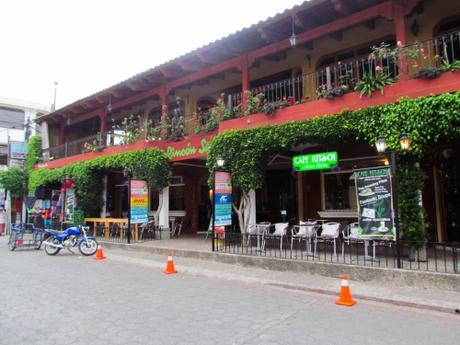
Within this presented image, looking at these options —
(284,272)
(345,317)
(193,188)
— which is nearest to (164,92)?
(193,188)

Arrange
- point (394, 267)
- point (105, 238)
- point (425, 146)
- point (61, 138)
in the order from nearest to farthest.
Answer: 1. point (394, 267)
2. point (425, 146)
3. point (105, 238)
4. point (61, 138)

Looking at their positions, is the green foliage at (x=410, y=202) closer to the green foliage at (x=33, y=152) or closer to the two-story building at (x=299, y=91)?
the two-story building at (x=299, y=91)

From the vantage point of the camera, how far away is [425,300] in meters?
6.58

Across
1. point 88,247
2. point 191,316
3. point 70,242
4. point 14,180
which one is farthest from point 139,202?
point 14,180

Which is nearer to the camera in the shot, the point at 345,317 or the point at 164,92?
the point at 345,317

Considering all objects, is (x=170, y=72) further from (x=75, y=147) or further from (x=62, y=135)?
(x=62, y=135)

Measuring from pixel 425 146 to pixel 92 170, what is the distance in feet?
46.5

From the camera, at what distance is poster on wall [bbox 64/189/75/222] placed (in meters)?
18.3

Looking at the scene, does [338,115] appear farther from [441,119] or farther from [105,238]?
[105,238]

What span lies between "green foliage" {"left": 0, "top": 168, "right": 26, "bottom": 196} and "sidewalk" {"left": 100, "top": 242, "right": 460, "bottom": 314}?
44.0 ft

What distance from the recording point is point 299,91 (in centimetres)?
1332

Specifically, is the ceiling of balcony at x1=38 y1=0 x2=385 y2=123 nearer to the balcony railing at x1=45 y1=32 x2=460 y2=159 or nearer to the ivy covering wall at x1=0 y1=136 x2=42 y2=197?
the balcony railing at x1=45 y1=32 x2=460 y2=159

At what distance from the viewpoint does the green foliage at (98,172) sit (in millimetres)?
14766

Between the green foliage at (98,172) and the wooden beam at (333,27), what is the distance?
5417 millimetres
